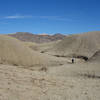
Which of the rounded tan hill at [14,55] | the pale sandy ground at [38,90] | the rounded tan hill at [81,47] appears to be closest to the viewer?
the pale sandy ground at [38,90]

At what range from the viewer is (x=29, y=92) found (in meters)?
6.95

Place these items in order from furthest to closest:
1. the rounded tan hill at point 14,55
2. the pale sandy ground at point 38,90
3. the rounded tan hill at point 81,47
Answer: the rounded tan hill at point 81,47 → the rounded tan hill at point 14,55 → the pale sandy ground at point 38,90

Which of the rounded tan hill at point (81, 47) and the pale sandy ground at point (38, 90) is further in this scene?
the rounded tan hill at point (81, 47)

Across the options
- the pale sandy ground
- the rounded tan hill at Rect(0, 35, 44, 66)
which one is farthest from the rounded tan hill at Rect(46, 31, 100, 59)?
the pale sandy ground

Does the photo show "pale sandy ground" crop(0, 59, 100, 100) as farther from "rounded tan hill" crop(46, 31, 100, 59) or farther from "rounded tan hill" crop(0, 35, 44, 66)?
"rounded tan hill" crop(46, 31, 100, 59)

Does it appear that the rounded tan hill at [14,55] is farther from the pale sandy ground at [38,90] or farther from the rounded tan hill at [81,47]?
the rounded tan hill at [81,47]

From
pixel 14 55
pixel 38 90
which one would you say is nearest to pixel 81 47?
pixel 14 55

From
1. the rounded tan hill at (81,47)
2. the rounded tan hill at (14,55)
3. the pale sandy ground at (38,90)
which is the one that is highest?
the rounded tan hill at (81,47)

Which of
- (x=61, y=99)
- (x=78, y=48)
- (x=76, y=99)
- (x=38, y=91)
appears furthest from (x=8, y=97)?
(x=78, y=48)

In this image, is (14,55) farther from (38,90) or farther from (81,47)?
(81,47)

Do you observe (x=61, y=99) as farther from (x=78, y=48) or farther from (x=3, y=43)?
(x=78, y=48)

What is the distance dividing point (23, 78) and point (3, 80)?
44.9 inches

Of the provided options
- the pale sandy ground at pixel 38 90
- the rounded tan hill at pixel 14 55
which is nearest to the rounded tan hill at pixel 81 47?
the rounded tan hill at pixel 14 55

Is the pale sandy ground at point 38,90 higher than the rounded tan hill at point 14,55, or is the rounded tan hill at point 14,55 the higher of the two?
the rounded tan hill at point 14,55
